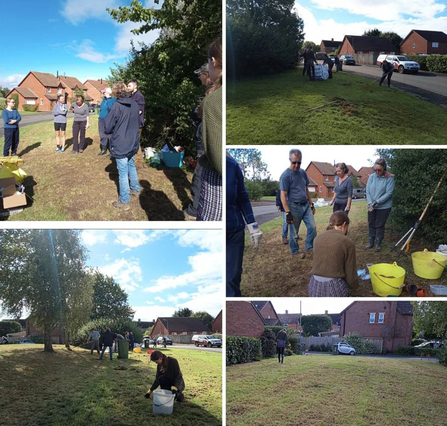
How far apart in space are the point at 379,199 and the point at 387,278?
0.54 m

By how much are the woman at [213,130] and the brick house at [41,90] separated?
3.74ft

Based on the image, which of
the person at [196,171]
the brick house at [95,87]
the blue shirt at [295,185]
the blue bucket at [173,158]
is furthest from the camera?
the blue bucket at [173,158]

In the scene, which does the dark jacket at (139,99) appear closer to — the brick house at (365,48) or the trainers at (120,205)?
the trainers at (120,205)

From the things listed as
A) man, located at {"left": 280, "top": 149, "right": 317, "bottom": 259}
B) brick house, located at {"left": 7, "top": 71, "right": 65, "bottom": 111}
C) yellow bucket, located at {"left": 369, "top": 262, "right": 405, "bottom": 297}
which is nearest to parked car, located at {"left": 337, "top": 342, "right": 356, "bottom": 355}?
yellow bucket, located at {"left": 369, "top": 262, "right": 405, "bottom": 297}

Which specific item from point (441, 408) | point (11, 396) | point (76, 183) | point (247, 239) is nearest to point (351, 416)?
point (441, 408)

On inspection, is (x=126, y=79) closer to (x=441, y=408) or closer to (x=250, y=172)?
(x=250, y=172)

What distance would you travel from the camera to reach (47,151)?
3186 millimetres

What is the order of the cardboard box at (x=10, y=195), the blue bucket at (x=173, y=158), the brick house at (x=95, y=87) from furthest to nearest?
the blue bucket at (x=173, y=158)
the brick house at (x=95, y=87)
the cardboard box at (x=10, y=195)

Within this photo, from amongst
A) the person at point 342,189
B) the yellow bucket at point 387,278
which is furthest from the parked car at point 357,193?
the yellow bucket at point 387,278

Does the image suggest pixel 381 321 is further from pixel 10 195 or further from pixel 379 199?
pixel 10 195

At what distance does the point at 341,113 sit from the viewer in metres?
2.79

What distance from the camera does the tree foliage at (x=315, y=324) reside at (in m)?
3.02

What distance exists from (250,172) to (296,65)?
75 centimetres

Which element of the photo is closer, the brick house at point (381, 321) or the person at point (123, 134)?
the brick house at point (381, 321)
